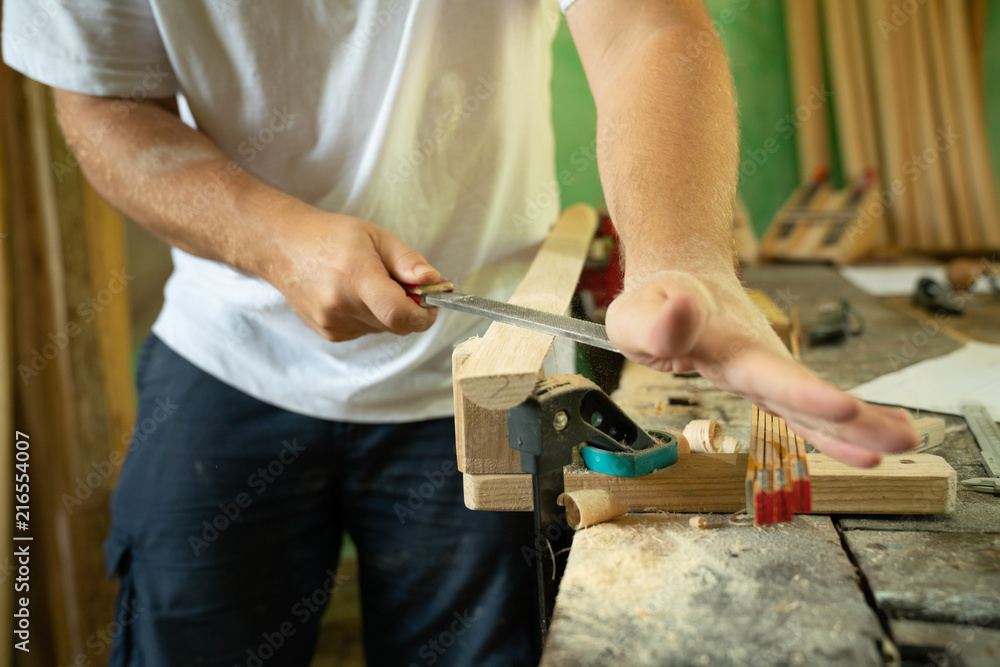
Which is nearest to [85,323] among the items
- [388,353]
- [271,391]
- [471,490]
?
[271,391]

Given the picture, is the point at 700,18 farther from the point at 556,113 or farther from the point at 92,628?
the point at 92,628

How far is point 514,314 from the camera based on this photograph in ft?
2.63

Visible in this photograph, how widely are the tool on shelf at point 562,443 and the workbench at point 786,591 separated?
5 cm

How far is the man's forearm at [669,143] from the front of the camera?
774mm

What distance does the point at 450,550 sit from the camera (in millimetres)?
1201

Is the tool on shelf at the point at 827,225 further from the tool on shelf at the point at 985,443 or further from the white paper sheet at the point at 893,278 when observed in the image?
the tool on shelf at the point at 985,443

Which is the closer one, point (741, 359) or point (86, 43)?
point (741, 359)

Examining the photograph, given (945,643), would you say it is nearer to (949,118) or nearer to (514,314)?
(514,314)

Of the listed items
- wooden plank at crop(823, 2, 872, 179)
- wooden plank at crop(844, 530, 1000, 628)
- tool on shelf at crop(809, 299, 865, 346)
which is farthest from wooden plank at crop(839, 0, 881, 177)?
wooden plank at crop(844, 530, 1000, 628)

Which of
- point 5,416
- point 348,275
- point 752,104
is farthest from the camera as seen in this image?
point 752,104

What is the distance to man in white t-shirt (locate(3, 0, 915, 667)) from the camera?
938 millimetres

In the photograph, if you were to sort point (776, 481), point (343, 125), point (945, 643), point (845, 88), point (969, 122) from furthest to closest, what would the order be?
point (845, 88) → point (969, 122) → point (343, 125) → point (776, 481) → point (945, 643)

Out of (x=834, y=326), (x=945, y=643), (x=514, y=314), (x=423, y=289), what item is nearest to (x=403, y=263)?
(x=423, y=289)

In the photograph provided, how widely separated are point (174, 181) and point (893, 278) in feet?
6.95
